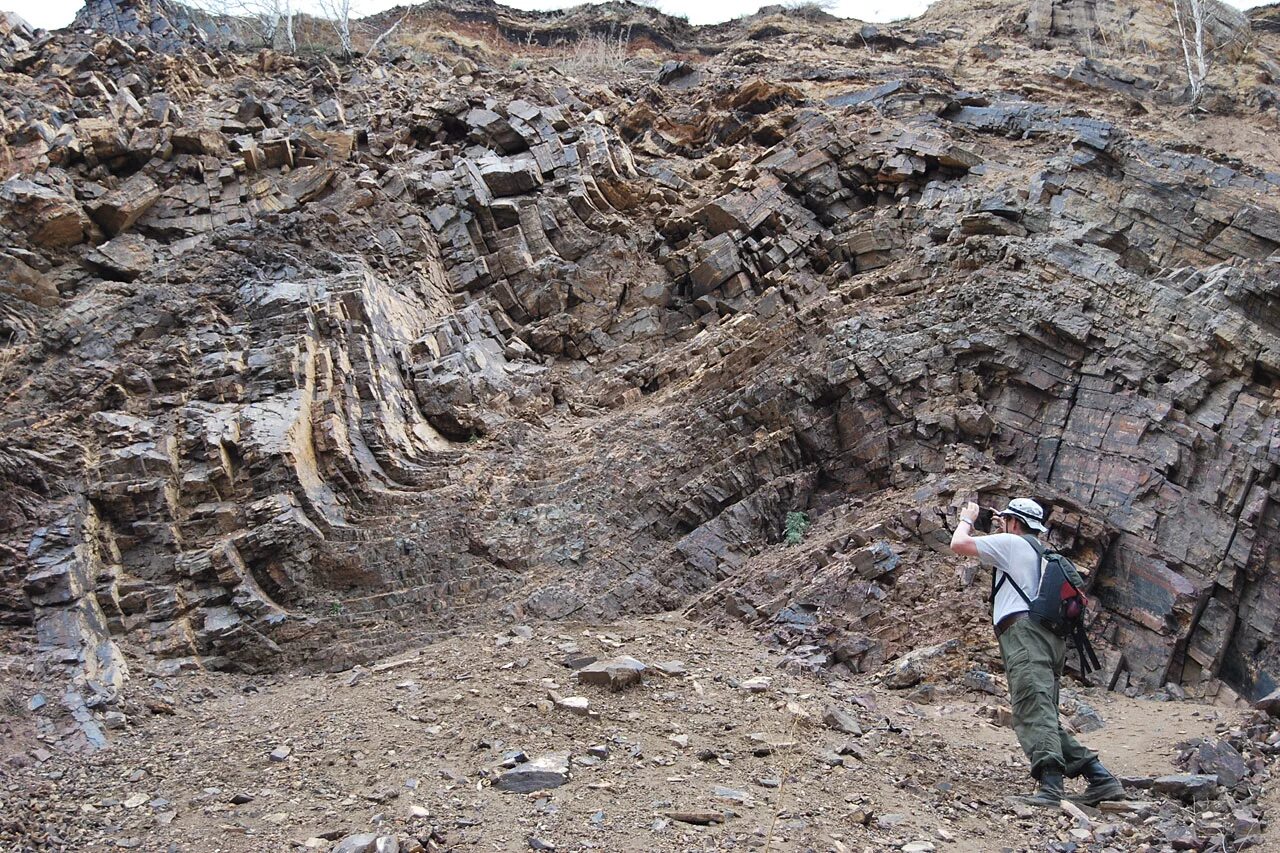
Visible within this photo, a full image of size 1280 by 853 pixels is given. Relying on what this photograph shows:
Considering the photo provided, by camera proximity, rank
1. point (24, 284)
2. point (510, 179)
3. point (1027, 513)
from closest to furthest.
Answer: point (1027, 513), point (24, 284), point (510, 179)

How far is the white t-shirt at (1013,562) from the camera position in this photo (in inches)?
255

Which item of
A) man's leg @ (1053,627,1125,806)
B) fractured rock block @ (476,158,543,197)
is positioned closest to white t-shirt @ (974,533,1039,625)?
man's leg @ (1053,627,1125,806)

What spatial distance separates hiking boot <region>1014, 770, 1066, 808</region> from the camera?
231 inches

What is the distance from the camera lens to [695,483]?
476 inches

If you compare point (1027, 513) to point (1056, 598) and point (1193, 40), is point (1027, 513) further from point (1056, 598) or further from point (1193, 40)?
point (1193, 40)

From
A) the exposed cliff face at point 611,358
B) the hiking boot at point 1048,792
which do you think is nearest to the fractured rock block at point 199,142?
the exposed cliff face at point 611,358

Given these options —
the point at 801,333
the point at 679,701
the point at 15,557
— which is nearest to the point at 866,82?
the point at 801,333

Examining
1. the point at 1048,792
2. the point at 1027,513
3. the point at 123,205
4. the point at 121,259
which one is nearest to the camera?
the point at 1048,792

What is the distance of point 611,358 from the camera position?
50.5 ft

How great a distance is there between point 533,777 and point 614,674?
1.97 meters

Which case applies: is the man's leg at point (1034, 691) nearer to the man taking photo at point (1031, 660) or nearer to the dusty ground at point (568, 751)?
the man taking photo at point (1031, 660)

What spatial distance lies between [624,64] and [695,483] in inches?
619

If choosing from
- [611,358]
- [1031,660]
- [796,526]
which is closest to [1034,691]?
[1031,660]

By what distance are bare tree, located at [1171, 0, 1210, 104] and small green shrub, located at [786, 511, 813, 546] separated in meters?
13.6
